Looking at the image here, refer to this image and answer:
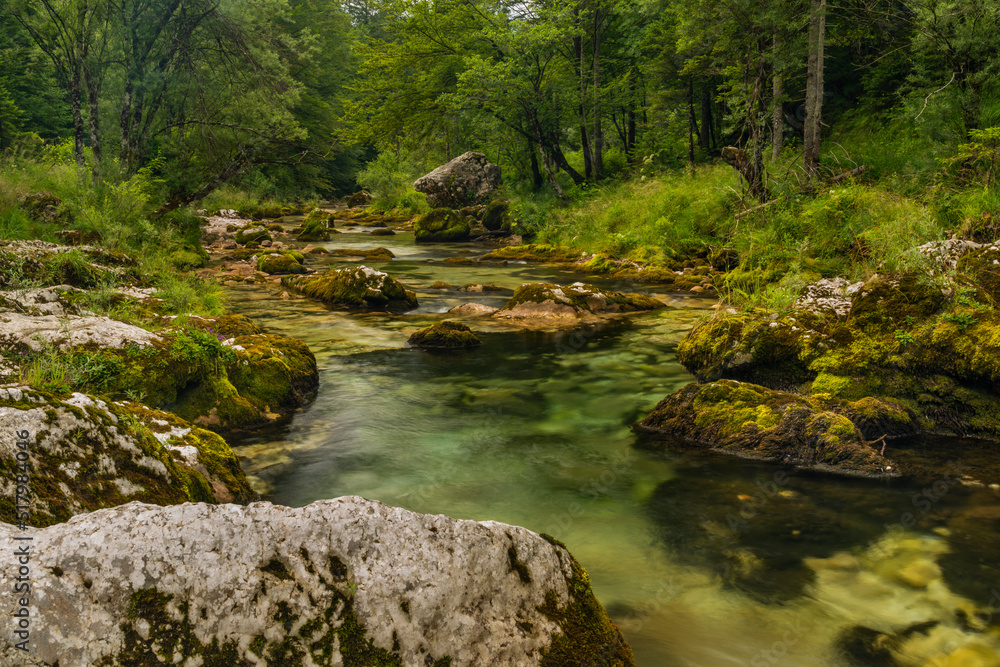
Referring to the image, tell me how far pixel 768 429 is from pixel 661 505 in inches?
55.9

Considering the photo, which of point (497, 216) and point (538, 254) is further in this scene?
point (497, 216)

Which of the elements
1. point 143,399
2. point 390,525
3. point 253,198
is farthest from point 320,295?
point 253,198

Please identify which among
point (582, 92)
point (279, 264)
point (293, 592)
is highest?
point (582, 92)

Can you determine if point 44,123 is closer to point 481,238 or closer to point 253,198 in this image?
point 253,198

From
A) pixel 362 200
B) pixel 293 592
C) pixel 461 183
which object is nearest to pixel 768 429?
pixel 293 592

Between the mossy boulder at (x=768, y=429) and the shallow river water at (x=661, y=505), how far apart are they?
19 centimetres

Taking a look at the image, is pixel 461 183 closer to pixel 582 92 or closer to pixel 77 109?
pixel 582 92

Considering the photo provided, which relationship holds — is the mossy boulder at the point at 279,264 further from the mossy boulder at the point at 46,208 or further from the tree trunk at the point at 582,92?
the tree trunk at the point at 582,92

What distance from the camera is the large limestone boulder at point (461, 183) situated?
3219 centimetres

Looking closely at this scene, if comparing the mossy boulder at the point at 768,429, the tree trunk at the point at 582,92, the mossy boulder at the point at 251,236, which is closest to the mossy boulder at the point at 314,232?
the mossy boulder at the point at 251,236

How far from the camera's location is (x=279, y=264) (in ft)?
56.8

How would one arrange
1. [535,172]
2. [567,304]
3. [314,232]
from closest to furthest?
[567,304] → [314,232] → [535,172]

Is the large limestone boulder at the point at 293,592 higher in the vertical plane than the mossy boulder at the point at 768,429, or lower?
higher

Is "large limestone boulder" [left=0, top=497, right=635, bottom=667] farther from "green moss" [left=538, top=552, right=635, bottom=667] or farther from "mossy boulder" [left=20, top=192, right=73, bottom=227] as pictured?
"mossy boulder" [left=20, top=192, right=73, bottom=227]
